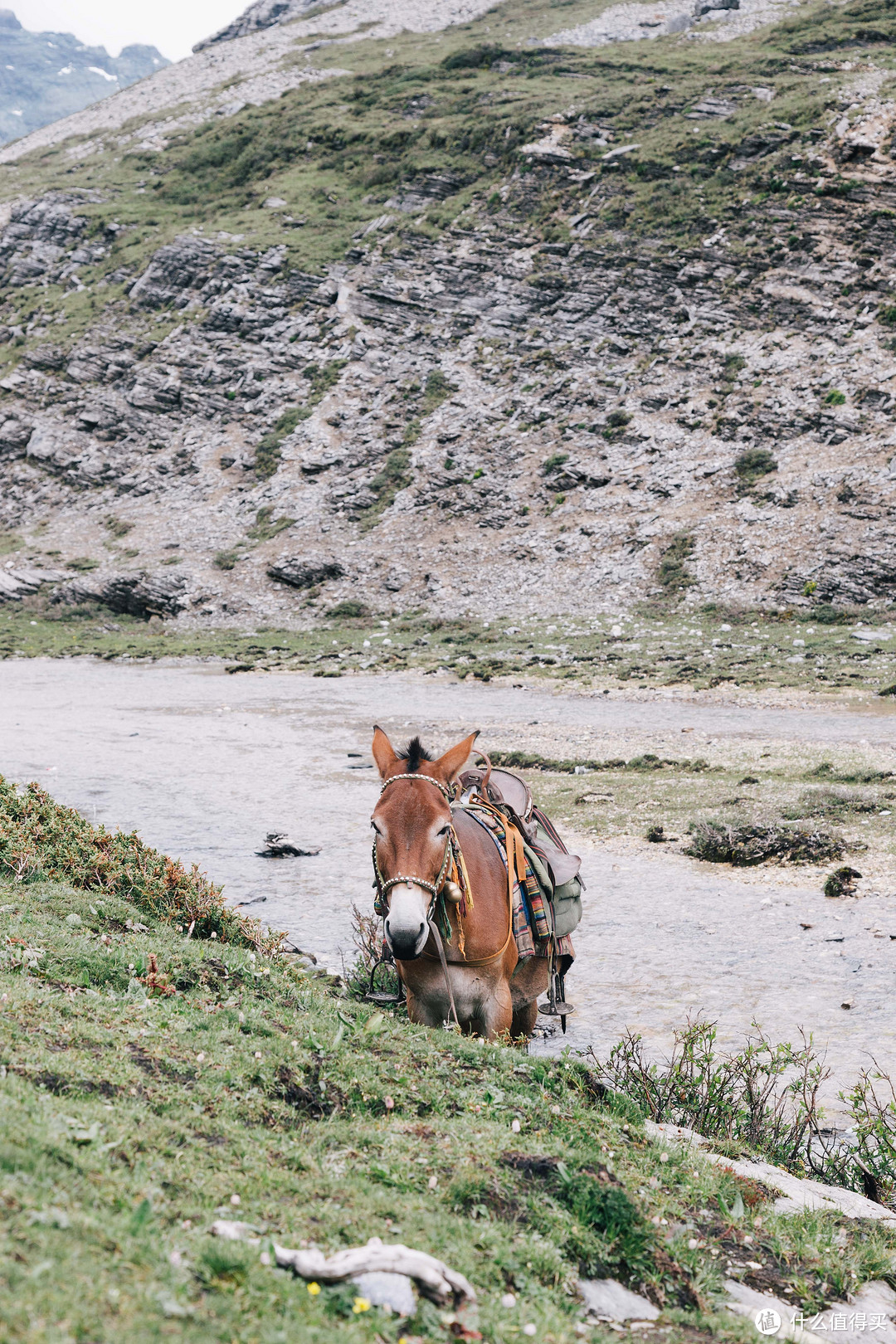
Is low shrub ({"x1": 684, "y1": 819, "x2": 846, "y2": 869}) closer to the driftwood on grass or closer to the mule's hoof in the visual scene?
the mule's hoof

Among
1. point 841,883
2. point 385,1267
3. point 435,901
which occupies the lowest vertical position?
point 841,883

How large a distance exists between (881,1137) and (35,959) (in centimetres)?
523

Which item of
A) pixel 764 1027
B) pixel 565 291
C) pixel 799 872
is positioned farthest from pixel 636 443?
pixel 764 1027

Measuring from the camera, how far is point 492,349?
50125 mm

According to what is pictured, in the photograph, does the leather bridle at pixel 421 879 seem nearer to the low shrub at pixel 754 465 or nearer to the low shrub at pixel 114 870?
the low shrub at pixel 114 870

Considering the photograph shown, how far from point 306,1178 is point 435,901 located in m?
1.61

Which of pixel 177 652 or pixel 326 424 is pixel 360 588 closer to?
pixel 177 652

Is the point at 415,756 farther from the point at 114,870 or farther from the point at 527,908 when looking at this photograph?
the point at 114,870

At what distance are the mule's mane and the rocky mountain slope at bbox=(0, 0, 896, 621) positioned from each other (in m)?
30.9

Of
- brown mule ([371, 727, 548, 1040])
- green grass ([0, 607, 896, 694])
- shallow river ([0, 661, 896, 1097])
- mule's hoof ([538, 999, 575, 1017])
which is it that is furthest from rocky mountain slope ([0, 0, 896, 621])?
brown mule ([371, 727, 548, 1040])

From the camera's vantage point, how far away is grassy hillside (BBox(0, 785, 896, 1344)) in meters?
2.56

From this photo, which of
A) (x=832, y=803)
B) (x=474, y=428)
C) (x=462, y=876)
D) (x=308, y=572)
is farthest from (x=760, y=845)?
(x=474, y=428)

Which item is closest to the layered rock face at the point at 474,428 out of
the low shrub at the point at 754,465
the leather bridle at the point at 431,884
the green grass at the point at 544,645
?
the low shrub at the point at 754,465

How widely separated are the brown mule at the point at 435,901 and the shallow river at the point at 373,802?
1.82m
